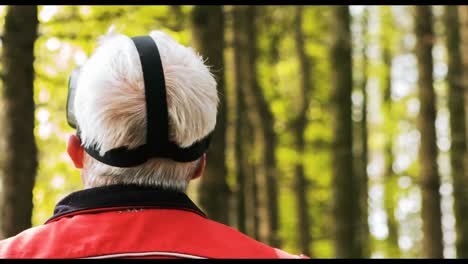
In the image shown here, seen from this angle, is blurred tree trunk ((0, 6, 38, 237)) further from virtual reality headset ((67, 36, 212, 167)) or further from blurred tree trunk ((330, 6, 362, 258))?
blurred tree trunk ((330, 6, 362, 258))

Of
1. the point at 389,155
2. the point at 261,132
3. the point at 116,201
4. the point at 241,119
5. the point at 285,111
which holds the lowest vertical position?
the point at 389,155

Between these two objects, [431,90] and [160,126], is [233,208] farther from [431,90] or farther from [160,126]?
[160,126]

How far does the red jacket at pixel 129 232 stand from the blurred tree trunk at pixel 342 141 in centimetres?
718

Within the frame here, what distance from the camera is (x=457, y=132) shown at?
36.0 ft

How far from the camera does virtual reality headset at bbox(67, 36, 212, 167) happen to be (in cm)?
201

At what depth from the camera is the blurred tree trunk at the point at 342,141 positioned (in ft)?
30.0

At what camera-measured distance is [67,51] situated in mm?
9648

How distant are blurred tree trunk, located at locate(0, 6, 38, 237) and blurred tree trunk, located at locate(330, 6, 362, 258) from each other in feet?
17.3

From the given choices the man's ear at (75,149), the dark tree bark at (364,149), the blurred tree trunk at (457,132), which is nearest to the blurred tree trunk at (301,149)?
the dark tree bark at (364,149)

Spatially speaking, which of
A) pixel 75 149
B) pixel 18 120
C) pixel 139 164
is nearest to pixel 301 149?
pixel 18 120

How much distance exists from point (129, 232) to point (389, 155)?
67.0ft

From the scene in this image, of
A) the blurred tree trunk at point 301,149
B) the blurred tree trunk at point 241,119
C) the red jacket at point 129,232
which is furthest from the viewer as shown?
the blurred tree trunk at point 301,149

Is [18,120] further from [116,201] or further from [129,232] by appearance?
[129,232]

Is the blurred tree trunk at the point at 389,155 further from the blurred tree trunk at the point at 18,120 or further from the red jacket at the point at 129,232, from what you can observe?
the red jacket at the point at 129,232
